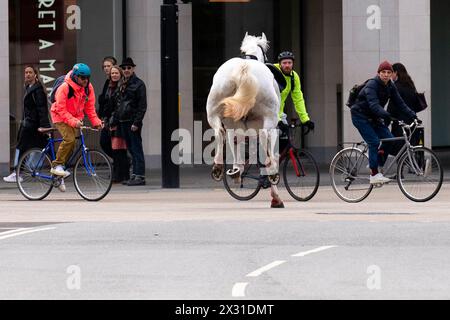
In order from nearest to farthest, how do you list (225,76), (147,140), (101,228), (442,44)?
(101,228)
(225,76)
(147,140)
(442,44)

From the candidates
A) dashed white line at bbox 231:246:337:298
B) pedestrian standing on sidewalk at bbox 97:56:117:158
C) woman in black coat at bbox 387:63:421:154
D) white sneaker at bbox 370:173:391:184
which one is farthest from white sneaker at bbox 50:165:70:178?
dashed white line at bbox 231:246:337:298

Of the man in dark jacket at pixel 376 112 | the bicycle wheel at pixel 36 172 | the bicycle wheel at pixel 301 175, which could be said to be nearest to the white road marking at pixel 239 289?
the bicycle wheel at pixel 301 175

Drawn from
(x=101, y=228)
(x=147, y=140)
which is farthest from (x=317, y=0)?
(x=101, y=228)

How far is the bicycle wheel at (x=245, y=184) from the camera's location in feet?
55.1

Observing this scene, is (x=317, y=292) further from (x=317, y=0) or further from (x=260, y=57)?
(x=317, y=0)

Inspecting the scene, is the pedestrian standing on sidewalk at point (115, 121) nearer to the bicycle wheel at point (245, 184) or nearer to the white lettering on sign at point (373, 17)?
the bicycle wheel at point (245, 184)

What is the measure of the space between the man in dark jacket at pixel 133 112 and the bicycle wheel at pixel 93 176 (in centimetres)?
296

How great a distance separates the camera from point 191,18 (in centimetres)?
2566

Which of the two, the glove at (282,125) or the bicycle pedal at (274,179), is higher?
the glove at (282,125)

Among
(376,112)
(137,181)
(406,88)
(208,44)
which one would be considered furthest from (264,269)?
(208,44)

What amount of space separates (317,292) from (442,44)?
75.9ft

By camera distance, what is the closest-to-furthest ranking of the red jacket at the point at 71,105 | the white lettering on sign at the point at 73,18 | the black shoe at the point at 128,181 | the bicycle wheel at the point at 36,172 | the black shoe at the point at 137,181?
1. the red jacket at the point at 71,105
2. the bicycle wheel at the point at 36,172
3. the black shoe at the point at 137,181
4. the black shoe at the point at 128,181
5. the white lettering on sign at the point at 73,18

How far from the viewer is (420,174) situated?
54.1ft

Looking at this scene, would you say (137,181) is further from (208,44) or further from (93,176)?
(208,44)
